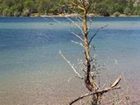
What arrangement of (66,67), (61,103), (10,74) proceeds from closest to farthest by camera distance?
1. (61,103)
2. (10,74)
3. (66,67)

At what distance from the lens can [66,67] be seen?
26953 millimetres

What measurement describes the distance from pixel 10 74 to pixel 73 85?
5.38 metres

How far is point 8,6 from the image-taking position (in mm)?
178375

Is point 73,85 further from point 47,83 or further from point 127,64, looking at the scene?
point 127,64

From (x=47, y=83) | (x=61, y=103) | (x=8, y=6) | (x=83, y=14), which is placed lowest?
(x=8, y=6)

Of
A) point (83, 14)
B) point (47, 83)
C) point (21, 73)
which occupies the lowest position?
point (21, 73)

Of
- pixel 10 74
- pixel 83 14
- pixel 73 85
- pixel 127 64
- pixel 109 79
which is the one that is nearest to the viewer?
pixel 83 14

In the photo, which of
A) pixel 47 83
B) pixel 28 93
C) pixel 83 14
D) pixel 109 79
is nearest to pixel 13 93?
pixel 28 93

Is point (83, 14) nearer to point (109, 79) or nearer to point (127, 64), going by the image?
point (109, 79)

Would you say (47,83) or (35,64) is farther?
(35,64)

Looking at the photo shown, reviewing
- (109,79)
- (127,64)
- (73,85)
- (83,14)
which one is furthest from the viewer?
(127,64)

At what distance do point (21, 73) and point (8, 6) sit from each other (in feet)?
511

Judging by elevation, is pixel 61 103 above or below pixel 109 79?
above

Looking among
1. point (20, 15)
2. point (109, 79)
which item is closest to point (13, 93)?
point (109, 79)
